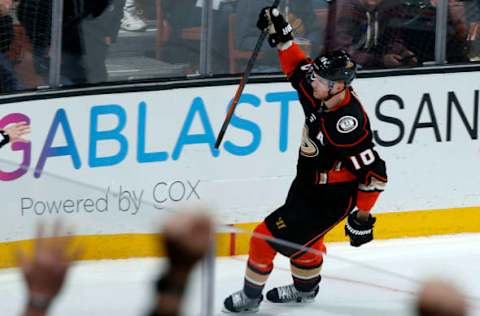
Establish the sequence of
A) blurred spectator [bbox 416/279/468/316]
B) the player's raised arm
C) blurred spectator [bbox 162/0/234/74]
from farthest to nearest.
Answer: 1. blurred spectator [bbox 162/0/234/74]
2. the player's raised arm
3. blurred spectator [bbox 416/279/468/316]

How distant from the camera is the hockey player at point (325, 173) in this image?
5.09m

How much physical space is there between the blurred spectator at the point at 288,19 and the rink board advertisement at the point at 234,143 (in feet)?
0.66

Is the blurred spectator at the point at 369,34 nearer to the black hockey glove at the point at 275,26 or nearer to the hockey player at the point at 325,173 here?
the black hockey glove at the point at 275,26

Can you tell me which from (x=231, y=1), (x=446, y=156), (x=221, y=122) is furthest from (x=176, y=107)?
(x=446, y=156)

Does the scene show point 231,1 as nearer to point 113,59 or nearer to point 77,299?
point 113,59

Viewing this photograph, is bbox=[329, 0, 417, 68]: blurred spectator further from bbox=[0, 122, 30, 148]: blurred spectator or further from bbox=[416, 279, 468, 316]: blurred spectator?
bbox=[416, 279, 468, 316]: blurred spectator

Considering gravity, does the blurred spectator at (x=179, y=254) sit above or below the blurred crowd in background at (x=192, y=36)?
above

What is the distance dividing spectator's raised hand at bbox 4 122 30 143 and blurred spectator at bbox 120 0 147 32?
759 mm

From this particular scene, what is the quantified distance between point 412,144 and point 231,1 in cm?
132

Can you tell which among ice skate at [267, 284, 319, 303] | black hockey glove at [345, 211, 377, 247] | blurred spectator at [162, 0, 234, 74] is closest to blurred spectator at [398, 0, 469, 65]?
blurred spectator at [162, 0, 234, 74]

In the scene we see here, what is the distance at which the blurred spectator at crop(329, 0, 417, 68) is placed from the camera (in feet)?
21.9

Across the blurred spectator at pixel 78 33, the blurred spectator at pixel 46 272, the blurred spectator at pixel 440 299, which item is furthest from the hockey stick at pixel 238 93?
the blurred spectator at pixel 440 299

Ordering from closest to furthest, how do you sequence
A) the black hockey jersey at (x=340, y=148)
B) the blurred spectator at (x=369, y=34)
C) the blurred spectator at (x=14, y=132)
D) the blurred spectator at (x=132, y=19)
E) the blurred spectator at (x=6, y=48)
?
the black hockey jersey at (x=340, y=148)
the blurred spectator at (x=14, y=132)
the blurred spectator at (x=6, y=48)
the blurred spectator at (x=132, y=19)
the blurred spectator at (x=369, y=34)

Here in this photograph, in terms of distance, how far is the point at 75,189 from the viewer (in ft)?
9.68
